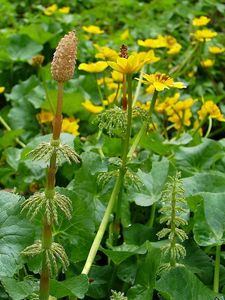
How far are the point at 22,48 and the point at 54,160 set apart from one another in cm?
230

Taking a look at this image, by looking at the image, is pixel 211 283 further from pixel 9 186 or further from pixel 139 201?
pixel 9 186

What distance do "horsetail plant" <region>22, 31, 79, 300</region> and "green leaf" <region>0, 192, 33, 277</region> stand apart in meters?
0.16

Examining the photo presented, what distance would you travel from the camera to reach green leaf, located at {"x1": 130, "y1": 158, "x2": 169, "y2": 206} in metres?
1.69

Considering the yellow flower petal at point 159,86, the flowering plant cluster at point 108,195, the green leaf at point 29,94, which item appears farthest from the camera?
the green leaf at point 29,94

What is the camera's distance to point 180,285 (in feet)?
4.30

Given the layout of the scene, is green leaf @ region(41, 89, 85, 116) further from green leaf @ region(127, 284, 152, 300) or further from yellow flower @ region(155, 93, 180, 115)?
green leaf @ region(127, 284, 152, 300)

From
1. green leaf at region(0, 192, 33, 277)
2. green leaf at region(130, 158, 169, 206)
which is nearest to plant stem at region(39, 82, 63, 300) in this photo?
green leaf at region(0, 192, 33, 277)

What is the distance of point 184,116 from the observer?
2367 mm

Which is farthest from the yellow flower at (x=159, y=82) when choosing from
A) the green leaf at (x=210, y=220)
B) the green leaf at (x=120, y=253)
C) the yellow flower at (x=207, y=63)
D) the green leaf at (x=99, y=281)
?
the yellow flower at (x=207, y=63)

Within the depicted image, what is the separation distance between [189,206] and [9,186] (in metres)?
0.73

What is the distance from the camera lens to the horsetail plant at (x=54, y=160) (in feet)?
3.20

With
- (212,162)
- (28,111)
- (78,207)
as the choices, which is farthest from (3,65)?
(78,207)

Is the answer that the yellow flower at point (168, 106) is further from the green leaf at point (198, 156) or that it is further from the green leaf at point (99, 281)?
the green leaf at point (99, 281)

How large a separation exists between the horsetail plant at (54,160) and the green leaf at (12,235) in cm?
16
